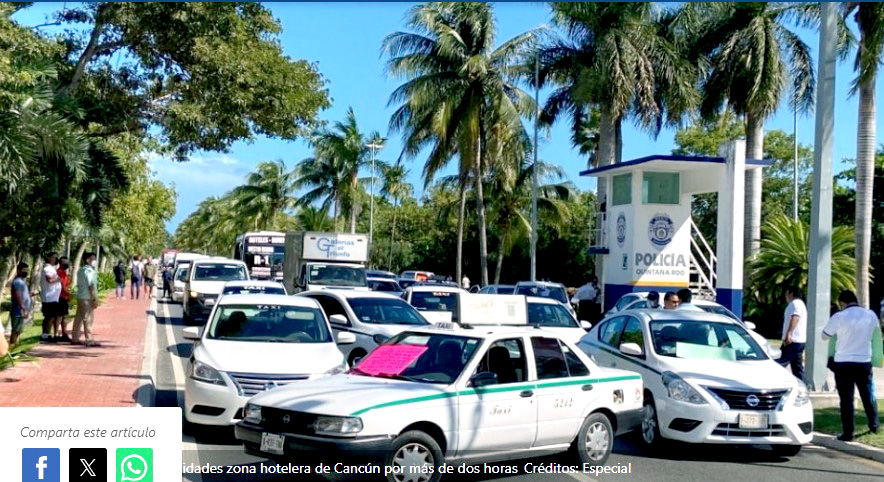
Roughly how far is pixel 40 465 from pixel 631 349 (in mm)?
7549

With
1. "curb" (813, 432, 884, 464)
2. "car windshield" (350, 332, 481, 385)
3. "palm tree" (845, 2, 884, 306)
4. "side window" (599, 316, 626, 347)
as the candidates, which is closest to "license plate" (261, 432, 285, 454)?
"car windshield" (350, 332, 481, 385)

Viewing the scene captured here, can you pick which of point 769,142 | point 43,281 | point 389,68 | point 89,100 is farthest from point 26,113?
point 769,142

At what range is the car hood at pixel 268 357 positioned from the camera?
11.1m

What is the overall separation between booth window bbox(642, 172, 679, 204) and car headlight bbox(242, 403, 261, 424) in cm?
2247

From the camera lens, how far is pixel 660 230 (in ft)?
97.8

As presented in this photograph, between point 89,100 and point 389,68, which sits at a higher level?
point 389,68

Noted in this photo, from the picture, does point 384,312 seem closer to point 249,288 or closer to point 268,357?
point 268,357

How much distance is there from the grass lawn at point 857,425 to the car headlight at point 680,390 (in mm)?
2466

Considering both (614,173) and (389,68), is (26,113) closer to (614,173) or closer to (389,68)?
(614,173)

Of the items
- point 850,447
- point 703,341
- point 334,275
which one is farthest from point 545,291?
point 850,447

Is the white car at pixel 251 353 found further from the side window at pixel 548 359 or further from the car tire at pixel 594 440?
the car tire at pixel 594 440

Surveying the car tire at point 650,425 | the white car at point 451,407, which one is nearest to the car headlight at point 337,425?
the white car at point 451,407

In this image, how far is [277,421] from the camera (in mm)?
8430

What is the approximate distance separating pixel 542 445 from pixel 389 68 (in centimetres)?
3353
